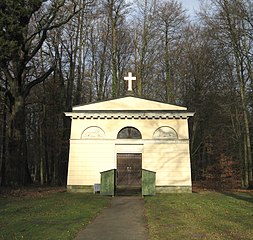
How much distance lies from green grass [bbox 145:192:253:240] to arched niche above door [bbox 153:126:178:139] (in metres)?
5.36

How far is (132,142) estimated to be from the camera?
1927 cm

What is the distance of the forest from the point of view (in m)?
25.0

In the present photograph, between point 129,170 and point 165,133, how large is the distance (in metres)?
3.55

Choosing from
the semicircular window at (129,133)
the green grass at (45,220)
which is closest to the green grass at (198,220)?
the green grass at (45,220)

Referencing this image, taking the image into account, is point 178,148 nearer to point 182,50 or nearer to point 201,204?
point 201,204

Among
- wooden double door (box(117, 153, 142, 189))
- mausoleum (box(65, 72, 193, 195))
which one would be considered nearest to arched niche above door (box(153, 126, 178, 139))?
mausoleum (box(65, 72, 193, 195))

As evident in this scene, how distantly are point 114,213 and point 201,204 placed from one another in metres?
4.24

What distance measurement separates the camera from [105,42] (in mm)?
31328

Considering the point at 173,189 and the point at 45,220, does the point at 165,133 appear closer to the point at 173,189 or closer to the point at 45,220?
the point at 173,189

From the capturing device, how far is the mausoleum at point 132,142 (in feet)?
62.4

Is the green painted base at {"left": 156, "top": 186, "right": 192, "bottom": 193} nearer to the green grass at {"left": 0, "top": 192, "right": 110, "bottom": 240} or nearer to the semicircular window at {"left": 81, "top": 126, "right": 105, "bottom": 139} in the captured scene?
the semicircular window at {"left": 81, "top": 126, "right": 105, "bottom": 139}

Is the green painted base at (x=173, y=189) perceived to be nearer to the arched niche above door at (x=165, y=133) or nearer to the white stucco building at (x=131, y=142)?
the white stucco building at (x=131, y=142)

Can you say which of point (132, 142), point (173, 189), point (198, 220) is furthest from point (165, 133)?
point (198, 220)

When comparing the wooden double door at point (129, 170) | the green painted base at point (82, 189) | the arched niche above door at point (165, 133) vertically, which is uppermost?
the arched niche above door at point (165, 133)
